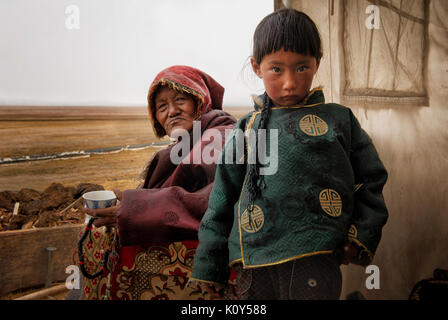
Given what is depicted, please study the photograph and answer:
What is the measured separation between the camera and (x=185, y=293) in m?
1.23

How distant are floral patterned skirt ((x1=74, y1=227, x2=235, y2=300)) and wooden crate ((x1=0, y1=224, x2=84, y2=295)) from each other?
0.55 metres

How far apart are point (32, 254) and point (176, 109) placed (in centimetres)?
113

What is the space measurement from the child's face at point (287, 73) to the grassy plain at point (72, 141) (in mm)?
932

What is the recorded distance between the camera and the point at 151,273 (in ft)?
4.06

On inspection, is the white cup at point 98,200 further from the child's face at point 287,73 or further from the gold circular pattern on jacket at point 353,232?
the gold circular pattern on jacket at point 353,232

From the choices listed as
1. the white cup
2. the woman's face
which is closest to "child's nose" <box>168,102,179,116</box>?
the woman's face

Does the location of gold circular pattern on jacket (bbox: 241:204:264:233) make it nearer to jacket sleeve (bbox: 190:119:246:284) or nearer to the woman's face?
jacket sleeve (bbox: 190:119:246:284)

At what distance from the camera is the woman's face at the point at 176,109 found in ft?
4.75

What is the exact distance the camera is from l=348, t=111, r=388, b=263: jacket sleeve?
2.80ft

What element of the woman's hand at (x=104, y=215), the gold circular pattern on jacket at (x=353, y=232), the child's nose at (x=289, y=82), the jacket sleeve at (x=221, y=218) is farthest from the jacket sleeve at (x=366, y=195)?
the woman's hand at (x=104, y=215)
